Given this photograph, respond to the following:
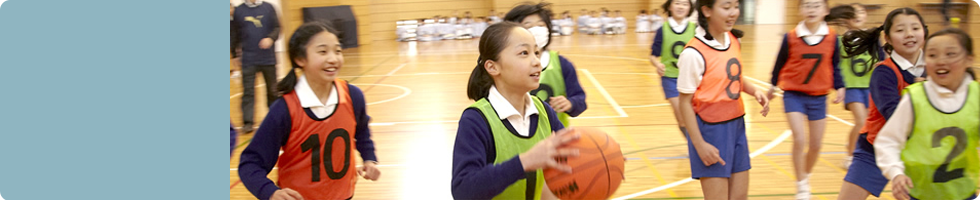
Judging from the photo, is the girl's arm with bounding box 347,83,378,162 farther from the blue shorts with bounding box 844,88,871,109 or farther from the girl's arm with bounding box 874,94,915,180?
the blue shorts with bounding box 844,88,871,109

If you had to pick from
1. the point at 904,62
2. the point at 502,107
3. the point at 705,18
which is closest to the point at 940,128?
the point at 904,62

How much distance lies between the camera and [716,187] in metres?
2.97

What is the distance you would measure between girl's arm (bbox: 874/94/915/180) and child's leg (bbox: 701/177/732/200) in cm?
59

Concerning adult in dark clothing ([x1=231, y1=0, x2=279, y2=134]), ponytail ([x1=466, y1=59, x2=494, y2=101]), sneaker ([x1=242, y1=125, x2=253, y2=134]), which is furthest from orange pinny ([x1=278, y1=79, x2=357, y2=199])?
sneaker ([x1=242, y1=125, x2=253, y2=134])

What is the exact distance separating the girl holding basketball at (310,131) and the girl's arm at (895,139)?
5.97 ft

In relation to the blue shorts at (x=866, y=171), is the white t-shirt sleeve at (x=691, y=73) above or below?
above

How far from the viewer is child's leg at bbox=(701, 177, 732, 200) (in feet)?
9.74

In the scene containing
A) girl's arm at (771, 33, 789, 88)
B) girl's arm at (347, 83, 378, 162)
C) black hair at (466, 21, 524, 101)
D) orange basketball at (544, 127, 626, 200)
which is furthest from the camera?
girl's arm at (771, 33, 789, 88)

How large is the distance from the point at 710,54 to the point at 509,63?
1.25 m

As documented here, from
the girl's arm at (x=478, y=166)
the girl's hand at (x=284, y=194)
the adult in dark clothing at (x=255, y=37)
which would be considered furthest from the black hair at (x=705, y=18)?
the adult in dark clothing at (x=255, y=37)

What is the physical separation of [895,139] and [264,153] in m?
2.20

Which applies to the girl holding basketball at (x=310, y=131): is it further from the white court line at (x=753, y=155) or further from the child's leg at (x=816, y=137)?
the child's leg at (x=816, y=137)

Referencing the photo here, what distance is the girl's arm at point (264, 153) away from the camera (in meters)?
2.45

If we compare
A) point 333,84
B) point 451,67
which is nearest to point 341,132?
point 333,84
